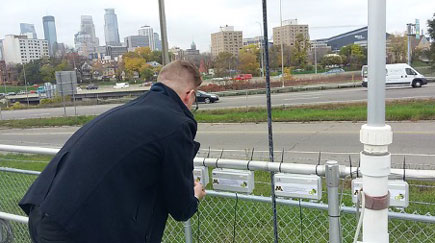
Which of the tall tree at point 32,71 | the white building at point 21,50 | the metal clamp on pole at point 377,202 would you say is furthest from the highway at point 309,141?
the white building at point 21,50

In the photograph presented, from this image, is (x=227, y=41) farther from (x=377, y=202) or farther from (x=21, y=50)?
(x=377, y=202)

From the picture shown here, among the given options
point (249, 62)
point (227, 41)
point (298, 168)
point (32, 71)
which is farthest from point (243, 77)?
point (298, 168)

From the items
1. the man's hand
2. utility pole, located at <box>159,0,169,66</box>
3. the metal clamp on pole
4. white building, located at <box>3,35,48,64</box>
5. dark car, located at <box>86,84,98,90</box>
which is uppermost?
white building, located at <box>3,35,48,64</box>

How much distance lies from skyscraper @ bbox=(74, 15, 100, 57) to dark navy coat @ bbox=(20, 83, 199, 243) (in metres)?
63.3

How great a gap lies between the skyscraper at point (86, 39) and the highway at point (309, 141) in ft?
160

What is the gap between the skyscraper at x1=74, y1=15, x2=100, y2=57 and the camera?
63931 mm

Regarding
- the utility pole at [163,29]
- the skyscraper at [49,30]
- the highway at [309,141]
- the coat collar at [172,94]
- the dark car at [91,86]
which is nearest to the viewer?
the coat collar at [172,94]

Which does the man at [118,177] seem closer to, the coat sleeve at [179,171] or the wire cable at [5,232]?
the coat sleeve at [179,171]

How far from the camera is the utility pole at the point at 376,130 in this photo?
169 centimetres

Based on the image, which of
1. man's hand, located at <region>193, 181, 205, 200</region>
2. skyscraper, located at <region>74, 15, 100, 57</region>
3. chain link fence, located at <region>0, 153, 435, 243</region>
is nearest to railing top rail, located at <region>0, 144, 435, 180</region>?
man's hand, located at <region>193, 181, 205, 200</region>

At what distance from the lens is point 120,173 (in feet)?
6.01

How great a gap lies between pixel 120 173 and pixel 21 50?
2309 inches

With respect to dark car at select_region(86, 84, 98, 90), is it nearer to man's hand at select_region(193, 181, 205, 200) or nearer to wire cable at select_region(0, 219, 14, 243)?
wire cable at select_region(0, 219, 14, 243)

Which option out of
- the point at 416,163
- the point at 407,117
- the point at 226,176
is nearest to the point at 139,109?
the point at 226,176
